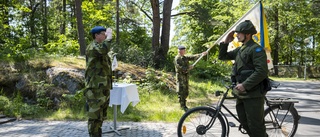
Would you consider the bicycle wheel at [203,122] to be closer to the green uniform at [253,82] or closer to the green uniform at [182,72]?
the green uniform at [253,82]

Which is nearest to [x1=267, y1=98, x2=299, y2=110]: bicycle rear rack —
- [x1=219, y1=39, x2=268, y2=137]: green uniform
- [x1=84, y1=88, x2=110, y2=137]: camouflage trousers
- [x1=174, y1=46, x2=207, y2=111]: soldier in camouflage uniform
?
[x1=219, y1=39, x2=268, y2=137]: green uniform

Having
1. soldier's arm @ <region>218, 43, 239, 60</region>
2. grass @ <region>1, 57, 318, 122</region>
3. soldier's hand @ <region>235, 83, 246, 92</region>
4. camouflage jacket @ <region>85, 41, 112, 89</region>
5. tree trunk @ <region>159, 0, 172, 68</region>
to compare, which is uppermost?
tree trunk @ <region>159, 0, 172, 68</region>

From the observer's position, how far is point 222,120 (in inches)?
171

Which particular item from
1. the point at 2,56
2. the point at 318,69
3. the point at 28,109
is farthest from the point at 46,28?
the point at 318,69

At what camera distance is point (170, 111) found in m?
7.90

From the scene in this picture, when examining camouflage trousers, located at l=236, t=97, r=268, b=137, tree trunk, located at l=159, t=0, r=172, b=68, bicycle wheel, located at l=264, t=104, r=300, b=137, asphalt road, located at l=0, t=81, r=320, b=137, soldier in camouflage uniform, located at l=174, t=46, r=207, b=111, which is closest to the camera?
camouflage trousers, located at l=236, t=97, r=268, b=137

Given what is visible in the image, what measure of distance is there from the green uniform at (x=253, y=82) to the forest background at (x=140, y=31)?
12.2 feet

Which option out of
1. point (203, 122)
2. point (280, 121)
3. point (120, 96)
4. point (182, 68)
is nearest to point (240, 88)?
point (203, 122)

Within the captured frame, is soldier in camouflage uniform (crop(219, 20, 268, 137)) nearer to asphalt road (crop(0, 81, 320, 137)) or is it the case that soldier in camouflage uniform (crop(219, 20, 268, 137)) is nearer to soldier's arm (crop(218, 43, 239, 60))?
soldier's arm (crop(218, 43, 239, 60))

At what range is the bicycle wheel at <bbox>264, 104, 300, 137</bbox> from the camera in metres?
4.60

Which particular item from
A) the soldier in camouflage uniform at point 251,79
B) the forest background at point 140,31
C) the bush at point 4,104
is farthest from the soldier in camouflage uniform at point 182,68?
the bush at point 4,104

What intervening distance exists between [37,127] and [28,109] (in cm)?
146

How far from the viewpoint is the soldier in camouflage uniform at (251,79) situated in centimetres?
363

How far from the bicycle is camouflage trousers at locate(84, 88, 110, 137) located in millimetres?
1231
